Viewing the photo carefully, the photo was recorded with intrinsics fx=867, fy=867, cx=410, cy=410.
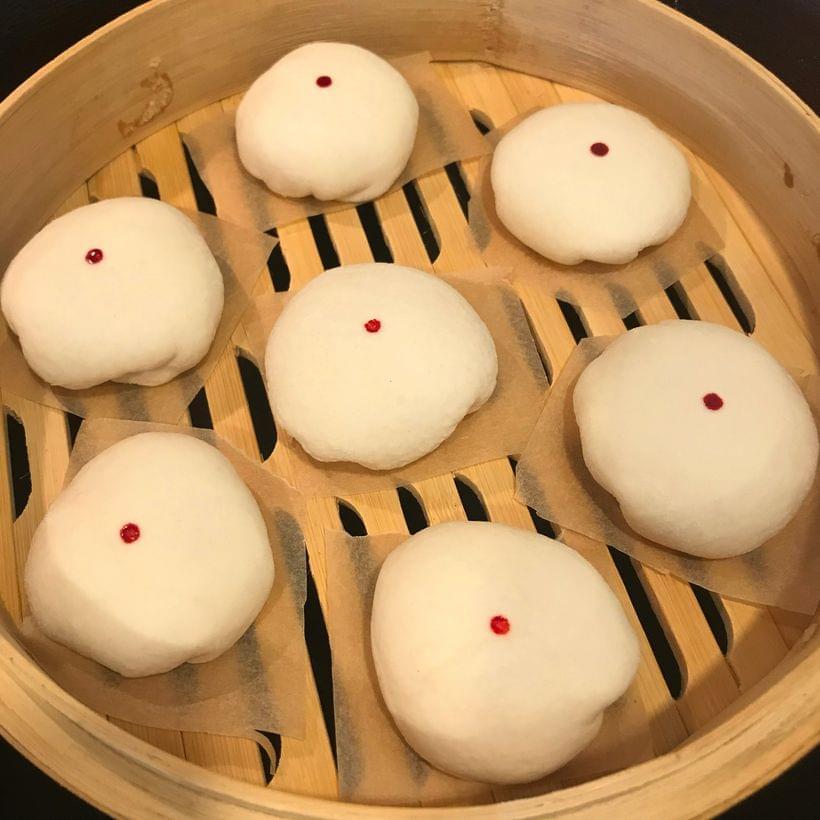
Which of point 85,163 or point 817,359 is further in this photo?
point 85,163

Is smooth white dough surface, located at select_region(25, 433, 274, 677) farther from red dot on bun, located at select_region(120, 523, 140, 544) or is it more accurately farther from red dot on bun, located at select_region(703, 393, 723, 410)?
red dot on bun, located at select_region(703, 393, 723, 410)

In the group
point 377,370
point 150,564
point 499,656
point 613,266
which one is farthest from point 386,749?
point 613,266

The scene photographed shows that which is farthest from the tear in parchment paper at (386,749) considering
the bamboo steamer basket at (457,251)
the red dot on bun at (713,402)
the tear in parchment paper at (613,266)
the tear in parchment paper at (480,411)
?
the tear in parchment paper at (613,266)

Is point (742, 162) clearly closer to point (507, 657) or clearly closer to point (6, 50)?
point (507, 657)

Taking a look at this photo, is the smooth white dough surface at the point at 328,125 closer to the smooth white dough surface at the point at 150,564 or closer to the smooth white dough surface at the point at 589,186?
the smooth white dough surface at the point at 589,186

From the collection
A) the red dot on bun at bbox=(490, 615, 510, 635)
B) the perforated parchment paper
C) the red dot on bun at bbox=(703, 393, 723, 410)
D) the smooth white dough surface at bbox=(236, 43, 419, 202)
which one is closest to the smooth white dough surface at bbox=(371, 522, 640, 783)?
the red dot on bun at bbox=(490, 615, 510, 635)

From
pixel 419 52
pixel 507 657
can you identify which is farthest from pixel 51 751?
pixel 419 52
